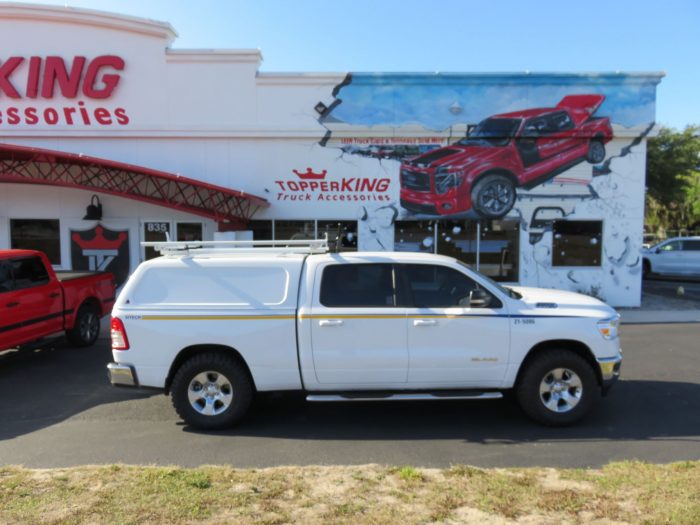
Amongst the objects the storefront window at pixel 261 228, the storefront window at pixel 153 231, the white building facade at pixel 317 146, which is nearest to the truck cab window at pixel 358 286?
the white building facade at pixel 317 146

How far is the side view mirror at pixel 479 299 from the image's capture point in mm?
5145

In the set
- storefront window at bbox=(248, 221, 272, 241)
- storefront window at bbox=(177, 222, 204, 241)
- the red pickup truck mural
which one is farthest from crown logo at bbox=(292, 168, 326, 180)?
storefront window at bbox=(177, 222, 204, 241)

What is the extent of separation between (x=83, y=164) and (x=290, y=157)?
479 centimetres

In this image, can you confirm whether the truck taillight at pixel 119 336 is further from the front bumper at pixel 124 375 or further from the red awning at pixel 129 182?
the red awning at pixel 129 182

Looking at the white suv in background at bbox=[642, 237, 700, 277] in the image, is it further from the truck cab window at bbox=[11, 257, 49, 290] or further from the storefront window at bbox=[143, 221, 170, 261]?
the truck cab window at bbox=[11, 257, 49, 290]

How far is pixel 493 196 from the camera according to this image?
42.8 feet

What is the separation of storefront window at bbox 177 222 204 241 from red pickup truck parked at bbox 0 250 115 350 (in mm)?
3464

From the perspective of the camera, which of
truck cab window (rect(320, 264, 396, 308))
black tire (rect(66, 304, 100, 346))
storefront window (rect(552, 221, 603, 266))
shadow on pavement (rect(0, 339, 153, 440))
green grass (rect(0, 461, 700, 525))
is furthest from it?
storefront window (rect(552, 221, 603, 266))

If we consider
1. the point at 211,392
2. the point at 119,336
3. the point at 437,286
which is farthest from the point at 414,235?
the point at 119,336

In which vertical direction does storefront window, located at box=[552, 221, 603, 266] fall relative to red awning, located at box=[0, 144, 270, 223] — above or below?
below

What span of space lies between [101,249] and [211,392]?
31.3 feet

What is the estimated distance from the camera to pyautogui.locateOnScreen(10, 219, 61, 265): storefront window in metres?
13.2

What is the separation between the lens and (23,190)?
13.1 m

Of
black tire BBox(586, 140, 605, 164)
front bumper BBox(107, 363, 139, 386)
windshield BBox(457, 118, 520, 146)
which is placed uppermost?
windshield BBox(457, 118, 520, 146)
